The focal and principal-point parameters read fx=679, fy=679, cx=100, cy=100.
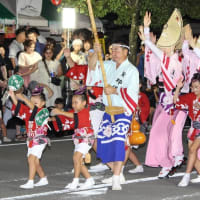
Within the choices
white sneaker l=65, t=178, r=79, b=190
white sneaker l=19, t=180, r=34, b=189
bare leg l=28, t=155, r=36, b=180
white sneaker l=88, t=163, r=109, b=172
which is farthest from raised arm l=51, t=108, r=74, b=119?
white sneaker l=88, t=163, r=109, b=172

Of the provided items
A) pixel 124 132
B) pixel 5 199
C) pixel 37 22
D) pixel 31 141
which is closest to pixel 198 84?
pixel 124 132

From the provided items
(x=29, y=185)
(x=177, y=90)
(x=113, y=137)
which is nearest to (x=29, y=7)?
(x=177, y=90)

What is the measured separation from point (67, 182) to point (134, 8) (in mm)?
14164

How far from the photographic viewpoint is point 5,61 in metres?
14.0

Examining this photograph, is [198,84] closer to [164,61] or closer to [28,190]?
[164,61]

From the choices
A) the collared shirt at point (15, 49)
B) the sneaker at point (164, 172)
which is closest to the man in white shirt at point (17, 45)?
the collared shirt at point (15, 49)

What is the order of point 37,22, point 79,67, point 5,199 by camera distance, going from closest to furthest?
point 5,199 < point 79,67 < point 37,22

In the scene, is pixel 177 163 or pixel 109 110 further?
pixel 177 163

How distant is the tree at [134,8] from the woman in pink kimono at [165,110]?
12.2m

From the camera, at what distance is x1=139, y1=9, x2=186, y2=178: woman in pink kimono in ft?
32.2

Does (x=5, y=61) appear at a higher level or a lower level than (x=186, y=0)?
lower

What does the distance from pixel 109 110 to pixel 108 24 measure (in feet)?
76.3

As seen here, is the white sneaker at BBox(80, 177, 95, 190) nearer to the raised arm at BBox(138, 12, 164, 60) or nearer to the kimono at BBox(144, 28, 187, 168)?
the kimono at BBox(144, 28, 187, 168)

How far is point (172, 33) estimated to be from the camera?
409 inches
